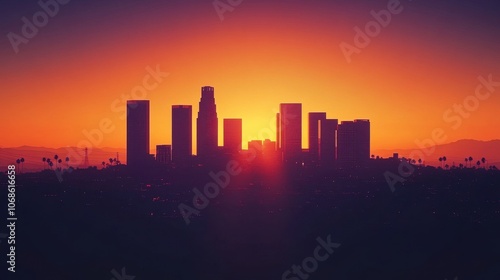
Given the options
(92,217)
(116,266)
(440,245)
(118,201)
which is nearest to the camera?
Result: (116,266)

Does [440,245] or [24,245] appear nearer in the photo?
[24,245]

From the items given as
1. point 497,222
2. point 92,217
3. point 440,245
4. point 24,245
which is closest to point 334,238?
point 440,245

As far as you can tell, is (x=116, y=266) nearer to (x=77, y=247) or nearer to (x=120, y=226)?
(x=77, y=247)

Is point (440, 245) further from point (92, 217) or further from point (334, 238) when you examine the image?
point (92, 217)

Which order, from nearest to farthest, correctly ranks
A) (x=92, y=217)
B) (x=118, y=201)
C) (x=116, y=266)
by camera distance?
(x=116, y=266) < (x=92, y=217) < (x=118, y=201)

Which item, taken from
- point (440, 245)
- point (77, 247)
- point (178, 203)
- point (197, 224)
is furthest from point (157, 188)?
point (440, 245)

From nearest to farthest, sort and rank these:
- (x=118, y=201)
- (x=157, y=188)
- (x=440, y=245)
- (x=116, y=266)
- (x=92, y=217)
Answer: (x=116, y=266) → (x=440, y=245) → (x=92, y=217) → (x=118, y=201) → (x=157, y=188)
